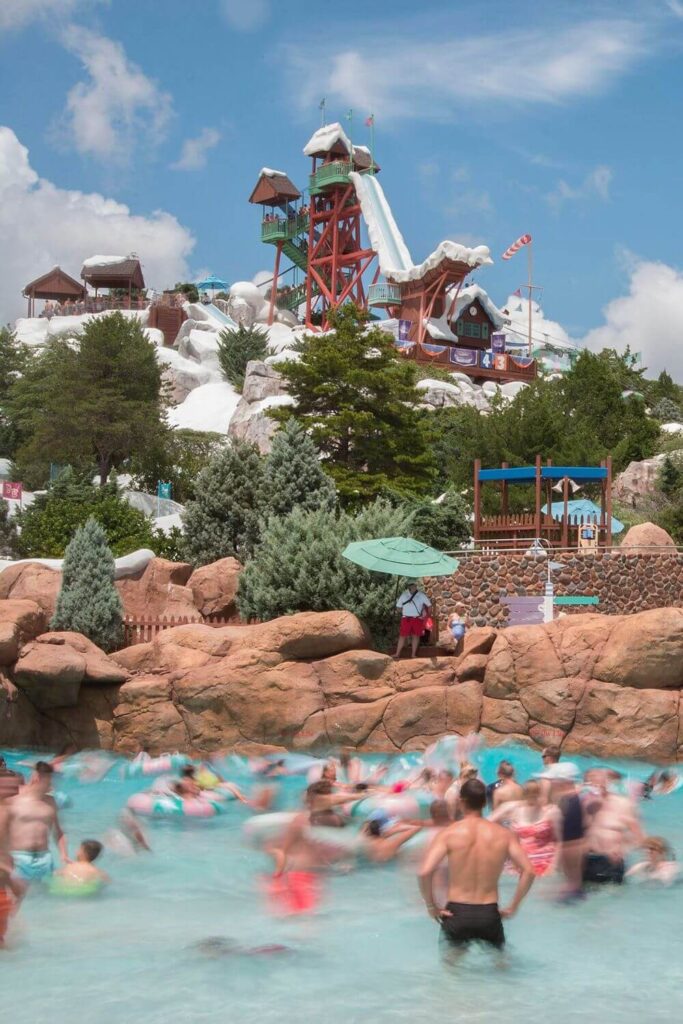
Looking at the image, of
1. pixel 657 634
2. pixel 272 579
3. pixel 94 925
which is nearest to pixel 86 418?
pixel 272 579

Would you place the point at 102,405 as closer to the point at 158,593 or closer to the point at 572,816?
the point at 158,593

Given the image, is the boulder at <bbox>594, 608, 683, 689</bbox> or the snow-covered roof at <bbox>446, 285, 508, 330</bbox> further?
the snow-covered roof at <bbox>446, 285, 508, 330</bbox>

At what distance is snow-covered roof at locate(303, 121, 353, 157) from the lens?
5906 centimetres

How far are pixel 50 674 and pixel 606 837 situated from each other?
8.62 metres

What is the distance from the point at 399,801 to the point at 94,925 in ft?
10.8

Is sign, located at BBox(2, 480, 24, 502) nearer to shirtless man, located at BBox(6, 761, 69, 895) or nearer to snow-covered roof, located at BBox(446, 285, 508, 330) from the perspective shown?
shirtless man, located at BBox(6, 761, 69, 895)

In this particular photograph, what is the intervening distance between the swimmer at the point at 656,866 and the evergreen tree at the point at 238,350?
4726 centimetres

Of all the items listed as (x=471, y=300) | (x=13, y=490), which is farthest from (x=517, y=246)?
(x=13, y=490)

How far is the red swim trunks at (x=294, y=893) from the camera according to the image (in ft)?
31.8

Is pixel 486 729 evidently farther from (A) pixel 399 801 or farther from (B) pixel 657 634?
(A) pixel 399 801

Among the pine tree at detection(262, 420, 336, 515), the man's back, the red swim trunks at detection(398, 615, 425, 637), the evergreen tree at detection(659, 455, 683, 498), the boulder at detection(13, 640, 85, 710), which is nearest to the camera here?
the man's back

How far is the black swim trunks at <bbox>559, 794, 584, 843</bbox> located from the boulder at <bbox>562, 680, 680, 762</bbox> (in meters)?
5.52

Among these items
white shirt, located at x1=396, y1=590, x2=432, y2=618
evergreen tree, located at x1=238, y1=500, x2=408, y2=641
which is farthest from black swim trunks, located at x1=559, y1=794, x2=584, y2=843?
evergreen tree, located at x1=238, y1=500, x2=408, y2=641

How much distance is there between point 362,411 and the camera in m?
25.6
